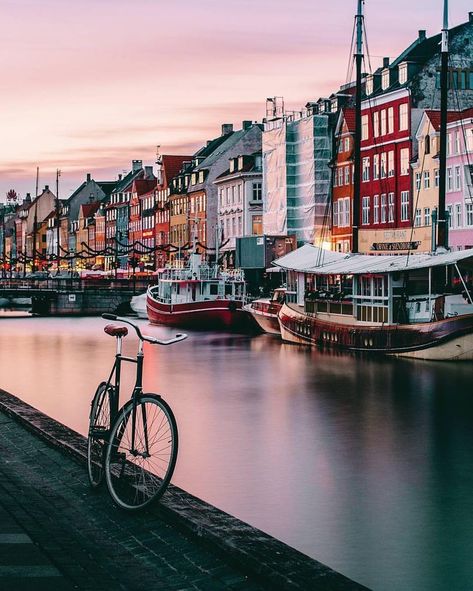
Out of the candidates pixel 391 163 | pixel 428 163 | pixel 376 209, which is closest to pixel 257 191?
pixel 376 209

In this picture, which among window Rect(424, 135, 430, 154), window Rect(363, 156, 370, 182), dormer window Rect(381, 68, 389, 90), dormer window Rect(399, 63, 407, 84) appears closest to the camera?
window Rect(424, 135, 430, 154)

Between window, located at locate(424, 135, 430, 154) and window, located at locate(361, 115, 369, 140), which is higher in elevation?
window, located at locate(361, 115, 369, 140)

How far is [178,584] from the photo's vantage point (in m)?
8.14

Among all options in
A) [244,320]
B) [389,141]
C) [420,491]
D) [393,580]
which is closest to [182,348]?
[244,320]

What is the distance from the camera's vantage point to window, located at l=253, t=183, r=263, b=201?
104125 millimetres

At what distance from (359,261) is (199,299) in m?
25.1

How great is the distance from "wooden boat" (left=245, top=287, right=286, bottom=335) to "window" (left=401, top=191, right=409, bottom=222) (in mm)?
13684

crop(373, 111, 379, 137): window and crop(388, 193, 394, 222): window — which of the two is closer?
crop(388, 193, 394, 222): window

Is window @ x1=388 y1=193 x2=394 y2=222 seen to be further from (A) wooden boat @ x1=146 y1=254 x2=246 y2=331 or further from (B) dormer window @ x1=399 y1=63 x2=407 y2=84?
(A) wooden boat @ x1=146 y1=254 x2=246 y2=331

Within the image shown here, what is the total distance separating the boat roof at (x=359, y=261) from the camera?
Answer: 44.5m

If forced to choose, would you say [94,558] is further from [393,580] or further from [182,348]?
[182,348]

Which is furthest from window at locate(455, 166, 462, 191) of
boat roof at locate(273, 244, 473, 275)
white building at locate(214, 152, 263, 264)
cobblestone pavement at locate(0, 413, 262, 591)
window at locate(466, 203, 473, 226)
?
cobblestone pavement at locate(0, 413, 262, 591)

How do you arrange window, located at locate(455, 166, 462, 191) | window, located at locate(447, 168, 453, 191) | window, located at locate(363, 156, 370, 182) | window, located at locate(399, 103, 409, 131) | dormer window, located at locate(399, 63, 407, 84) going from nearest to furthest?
window, located at locate(455, 166, 462, 191)
window, located at locate(447, 168, 453, 191)
window, located at locate(399, 103, 409, 131)
dormer window, located at locate(399, 63, 407, 84)
window, located at locate(363, 156, 370, 182)

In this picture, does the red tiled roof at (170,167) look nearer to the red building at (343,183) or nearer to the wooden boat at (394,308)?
the red building at (343,183)
